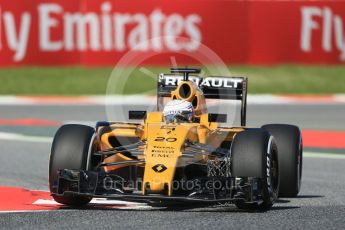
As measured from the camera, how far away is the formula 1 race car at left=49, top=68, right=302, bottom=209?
10898mm

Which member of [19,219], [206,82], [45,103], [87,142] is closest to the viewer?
[19,219]

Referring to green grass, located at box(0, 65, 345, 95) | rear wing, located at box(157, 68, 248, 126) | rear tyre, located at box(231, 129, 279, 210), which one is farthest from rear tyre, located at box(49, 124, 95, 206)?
green grass, located at box(0, 65, 345, 95)

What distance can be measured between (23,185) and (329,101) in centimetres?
1566

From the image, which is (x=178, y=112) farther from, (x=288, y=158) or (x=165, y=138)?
(x=288, y=158)

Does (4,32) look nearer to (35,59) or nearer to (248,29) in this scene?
(35,59)

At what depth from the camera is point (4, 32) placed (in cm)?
2741

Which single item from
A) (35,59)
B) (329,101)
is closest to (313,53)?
(329,101)

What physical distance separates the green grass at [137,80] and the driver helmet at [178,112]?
16.1 metres

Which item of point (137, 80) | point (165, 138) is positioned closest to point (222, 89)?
point (165, 138)

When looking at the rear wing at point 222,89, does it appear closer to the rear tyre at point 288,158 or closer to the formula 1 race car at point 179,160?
the formula 1 race car at point 179,160

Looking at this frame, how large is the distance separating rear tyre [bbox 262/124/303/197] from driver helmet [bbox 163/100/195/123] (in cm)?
115

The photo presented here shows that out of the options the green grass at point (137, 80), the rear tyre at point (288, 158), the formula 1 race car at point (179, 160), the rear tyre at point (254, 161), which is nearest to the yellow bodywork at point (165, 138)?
the formula 1 race car at point (179, 160)

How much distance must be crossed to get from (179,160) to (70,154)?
1153 mm

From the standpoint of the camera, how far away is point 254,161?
11031mm
